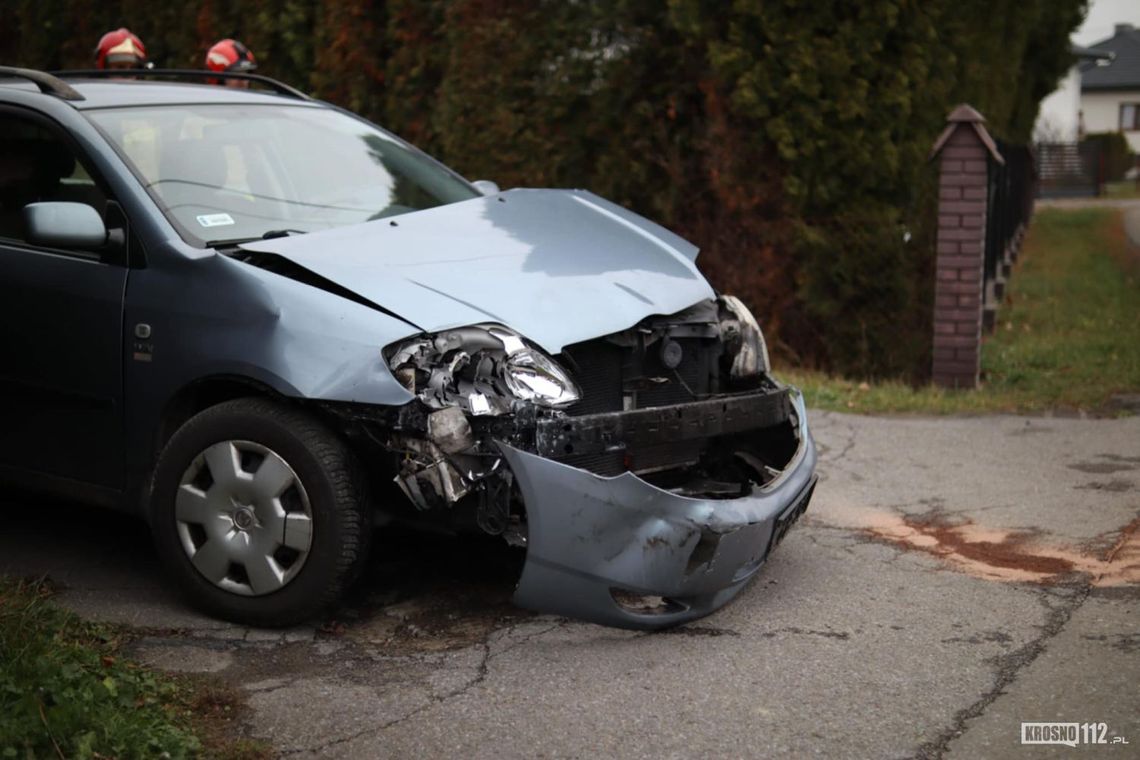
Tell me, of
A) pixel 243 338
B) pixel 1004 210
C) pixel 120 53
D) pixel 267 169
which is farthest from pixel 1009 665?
pixel 1004 210

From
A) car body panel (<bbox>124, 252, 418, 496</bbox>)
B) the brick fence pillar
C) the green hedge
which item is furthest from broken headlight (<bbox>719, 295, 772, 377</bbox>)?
the brick fence pillar

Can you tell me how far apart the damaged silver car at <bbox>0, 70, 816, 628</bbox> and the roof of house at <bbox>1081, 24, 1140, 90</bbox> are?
66110 mm

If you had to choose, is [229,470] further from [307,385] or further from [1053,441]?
[1053,441]

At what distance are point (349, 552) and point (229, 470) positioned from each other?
0.47 meters

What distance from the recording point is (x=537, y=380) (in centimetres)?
400

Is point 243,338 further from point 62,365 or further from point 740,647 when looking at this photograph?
point 740,647

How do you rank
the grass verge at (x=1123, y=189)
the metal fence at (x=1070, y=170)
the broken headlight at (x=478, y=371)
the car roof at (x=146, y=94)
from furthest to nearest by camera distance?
the metal fence at (x=1070, y=170) → the grass verge at (x=1123, y=189) → the car roof at (x=146, y=94) → the broken headlight at (x=478, y=371)

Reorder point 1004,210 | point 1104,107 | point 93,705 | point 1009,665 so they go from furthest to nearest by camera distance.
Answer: point 1104,107 → point 1004,210 → point 1009,665 → point 93,705

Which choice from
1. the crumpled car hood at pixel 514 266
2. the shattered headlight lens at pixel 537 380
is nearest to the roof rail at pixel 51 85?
the crumpled car hood at pixel 514 266

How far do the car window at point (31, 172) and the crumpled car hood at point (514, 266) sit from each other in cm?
91

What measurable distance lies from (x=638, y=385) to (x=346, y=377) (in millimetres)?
1011

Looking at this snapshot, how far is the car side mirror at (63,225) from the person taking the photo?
4.33 m

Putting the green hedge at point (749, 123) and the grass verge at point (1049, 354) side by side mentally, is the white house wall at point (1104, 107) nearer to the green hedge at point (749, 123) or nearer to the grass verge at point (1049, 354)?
the grass verge at point (1049, 354)

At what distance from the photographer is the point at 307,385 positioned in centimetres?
395
